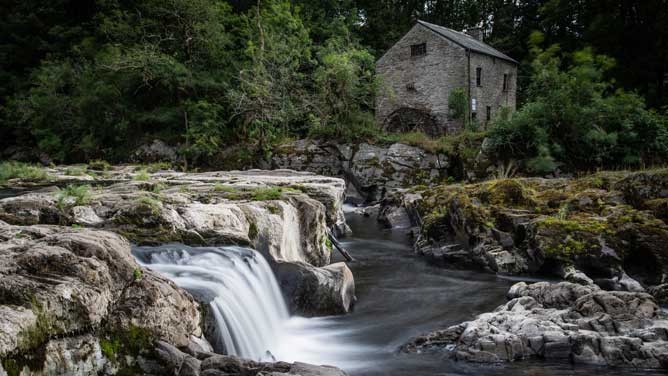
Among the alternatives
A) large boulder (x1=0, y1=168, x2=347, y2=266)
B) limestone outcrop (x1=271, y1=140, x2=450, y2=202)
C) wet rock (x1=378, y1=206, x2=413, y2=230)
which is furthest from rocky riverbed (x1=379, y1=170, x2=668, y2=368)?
limestone outcrop (x1=271, y1=140, x2=450, y2=202)

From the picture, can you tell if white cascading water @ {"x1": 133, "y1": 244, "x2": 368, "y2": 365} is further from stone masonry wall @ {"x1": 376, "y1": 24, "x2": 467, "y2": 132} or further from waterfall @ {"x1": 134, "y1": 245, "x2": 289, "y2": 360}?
stone masonry wall @ {"x1": 376, "y1": 24, "x2": 467, "y2": 132}

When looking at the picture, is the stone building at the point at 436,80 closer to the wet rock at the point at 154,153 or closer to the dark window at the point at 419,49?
the dark window at the point at 419,49

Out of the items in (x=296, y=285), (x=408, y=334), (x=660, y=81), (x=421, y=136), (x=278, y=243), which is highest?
(x=660, y=81)

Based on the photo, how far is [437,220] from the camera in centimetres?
1526

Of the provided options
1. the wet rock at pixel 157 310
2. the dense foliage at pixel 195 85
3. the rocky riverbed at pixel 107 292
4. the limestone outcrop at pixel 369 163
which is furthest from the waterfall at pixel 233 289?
the dense foliage at pixel 195 85

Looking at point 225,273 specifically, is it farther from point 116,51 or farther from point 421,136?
point 116,51

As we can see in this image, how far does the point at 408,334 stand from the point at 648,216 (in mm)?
6909

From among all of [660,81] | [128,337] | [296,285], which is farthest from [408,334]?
[660,81]

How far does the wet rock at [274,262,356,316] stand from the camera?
8.55m

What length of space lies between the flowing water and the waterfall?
14 millimetres

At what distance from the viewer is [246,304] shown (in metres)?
7.16

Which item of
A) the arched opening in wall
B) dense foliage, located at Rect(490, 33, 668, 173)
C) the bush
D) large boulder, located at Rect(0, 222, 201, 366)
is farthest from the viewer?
the arched opening in wall

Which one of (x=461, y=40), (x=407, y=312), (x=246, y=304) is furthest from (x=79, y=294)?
(x=461, y=40)

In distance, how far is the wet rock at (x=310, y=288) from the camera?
8.55 m
